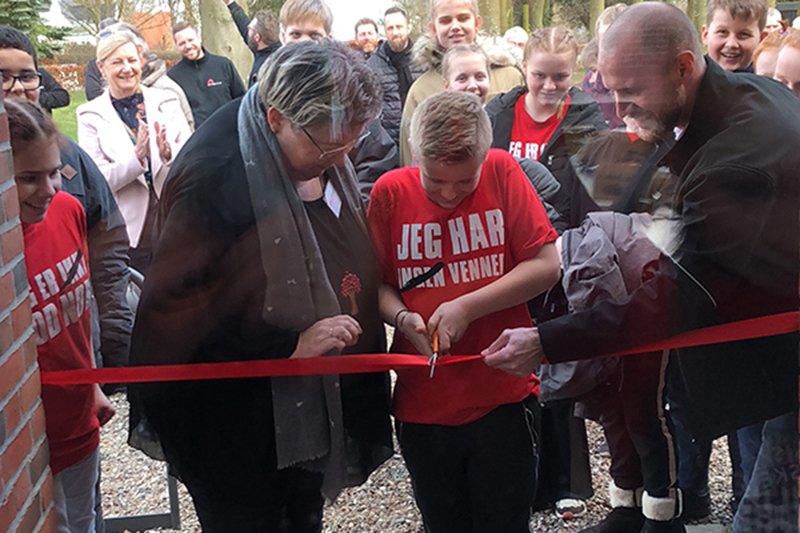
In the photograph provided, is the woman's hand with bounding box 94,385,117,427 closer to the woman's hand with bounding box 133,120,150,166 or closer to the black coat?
the black coat

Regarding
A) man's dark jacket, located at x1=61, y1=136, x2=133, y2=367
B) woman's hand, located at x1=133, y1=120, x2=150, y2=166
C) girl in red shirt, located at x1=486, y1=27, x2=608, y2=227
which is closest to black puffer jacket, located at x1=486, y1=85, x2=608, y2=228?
girl in red shirt, located at x1=486, y1=27, x2=608, y2=227

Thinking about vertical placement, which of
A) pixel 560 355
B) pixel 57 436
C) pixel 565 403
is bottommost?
pixel 565 403

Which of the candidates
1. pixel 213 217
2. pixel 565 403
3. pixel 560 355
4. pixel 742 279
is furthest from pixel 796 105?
pixel 213 217

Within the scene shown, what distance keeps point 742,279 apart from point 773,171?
1.03 ft

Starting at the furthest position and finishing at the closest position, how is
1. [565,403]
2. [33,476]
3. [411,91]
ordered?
[565,403] → [411,91] → [33,476]

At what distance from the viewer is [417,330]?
2092 millimetres

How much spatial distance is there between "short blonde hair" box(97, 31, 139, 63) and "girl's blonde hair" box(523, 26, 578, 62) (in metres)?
1.18

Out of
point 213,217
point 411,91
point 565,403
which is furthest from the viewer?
point 565,403

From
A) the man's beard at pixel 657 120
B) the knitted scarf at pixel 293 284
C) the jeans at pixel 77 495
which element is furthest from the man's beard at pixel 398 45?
the jeans at pixel 77 495

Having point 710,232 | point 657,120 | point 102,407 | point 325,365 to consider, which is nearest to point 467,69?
point 657,120

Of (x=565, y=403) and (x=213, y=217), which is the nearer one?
(x=213, y=217)

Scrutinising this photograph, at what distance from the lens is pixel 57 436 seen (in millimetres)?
2188

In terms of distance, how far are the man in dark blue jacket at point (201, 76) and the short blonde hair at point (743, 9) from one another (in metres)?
1.41

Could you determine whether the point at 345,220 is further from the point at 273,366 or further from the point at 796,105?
the point at 796,105
